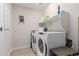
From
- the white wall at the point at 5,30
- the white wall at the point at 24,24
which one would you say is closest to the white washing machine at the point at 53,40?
Result: the white wall at the point at 24,24

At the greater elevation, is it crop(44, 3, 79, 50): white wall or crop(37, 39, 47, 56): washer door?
crop(44, 3, 79, 50): white wall

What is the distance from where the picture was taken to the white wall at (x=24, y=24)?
1456mm

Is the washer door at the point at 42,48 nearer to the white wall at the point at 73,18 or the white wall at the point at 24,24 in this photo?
the white wall at the point at 24,24

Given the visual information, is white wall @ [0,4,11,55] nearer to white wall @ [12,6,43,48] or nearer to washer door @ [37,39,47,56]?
white wall @ [12,6,43,48]

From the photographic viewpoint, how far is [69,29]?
1572mm

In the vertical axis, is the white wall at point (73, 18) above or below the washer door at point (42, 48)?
above

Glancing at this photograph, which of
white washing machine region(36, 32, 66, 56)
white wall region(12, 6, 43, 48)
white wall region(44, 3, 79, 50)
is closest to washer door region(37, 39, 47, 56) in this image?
white washing machine region(36, 32, 66, 56)

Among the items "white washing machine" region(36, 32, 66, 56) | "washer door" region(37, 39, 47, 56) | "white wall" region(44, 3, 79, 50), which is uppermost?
"white wall" region(44, 3, 79, 50)

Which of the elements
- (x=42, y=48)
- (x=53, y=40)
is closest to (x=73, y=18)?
(x=53, y=40)

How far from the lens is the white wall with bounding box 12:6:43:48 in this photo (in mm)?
1456

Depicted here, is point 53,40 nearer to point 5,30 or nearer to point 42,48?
point 42,48

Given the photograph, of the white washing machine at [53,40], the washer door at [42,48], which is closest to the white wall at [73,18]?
the white washing machine at [53,40]

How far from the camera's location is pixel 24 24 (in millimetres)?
1525

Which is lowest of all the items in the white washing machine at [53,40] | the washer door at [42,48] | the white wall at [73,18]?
the washer door at [42,48]
